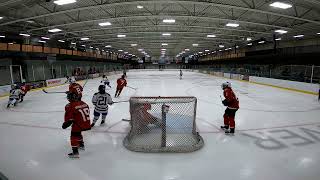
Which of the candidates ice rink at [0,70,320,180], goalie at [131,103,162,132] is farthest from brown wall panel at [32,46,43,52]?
goalie at [131,103,162,132]

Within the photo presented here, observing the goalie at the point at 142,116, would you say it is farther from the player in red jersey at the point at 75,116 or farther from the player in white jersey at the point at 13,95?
the player in white jersey at the point at 13,95

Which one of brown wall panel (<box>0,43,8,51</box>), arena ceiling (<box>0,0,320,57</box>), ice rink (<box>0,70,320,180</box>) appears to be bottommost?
ice rink (<box>0,70,320,180</box>)

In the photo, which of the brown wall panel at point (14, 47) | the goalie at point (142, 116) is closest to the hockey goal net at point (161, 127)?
the goalie at point (142, 116)

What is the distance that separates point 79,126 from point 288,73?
17479 mm

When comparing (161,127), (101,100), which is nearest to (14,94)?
(101,100)

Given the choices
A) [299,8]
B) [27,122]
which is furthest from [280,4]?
[27,122]

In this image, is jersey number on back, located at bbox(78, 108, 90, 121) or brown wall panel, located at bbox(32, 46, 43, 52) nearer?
jersey number on back, located at bbox(78, 108, 90, 121)

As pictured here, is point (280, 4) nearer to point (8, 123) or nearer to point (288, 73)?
point (288, 73)

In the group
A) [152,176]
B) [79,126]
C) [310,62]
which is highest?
[310,62]

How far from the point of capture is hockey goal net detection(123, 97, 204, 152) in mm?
4723

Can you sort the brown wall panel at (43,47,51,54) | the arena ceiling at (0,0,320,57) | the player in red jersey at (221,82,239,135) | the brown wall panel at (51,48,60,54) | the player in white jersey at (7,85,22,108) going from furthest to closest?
the brown wall panel at (51,48,60,54)
the brown wall panel at (43,47,51,54)
the arena ceiling at (0,0,320,57)
the player in white jersey at (7,85,22,108)
the player in red jersey at (221,82,239,135)

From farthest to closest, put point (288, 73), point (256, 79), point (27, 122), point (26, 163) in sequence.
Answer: point (256, 79) < point (288, 73) < point (27, 122) < point (26, 163)

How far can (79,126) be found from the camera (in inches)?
165

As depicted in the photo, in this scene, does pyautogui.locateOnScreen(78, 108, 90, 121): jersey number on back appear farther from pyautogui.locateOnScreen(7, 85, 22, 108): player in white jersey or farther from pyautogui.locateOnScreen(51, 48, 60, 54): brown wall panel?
pyautogui.locateOnScreen(51, 48, 60, 54): brown wall panel
